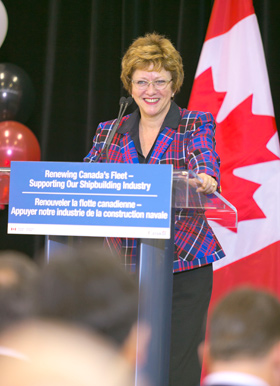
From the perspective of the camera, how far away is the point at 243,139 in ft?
13.6

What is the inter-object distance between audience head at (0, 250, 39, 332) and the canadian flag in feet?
9.81

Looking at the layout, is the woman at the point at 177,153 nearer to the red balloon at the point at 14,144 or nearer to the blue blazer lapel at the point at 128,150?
the blue blazer lapel at the point at 128,150

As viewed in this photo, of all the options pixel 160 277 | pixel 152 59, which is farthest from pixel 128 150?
pixel 160 277

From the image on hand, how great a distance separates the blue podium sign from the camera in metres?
1.94

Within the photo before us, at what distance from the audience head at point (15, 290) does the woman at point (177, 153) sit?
1020 millimetres

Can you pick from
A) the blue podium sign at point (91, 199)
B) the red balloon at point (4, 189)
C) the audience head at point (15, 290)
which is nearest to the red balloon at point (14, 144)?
the red balloon at point (4, 189)

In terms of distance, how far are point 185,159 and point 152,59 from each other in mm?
507

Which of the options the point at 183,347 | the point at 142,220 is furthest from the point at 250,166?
the point at 142,220

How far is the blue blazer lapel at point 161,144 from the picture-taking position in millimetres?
2638

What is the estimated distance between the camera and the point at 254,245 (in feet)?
13.4

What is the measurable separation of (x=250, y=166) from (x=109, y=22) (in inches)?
61.8

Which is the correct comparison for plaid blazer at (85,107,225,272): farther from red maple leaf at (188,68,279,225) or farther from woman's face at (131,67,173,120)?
red maple leaf at (188,68,279,225)

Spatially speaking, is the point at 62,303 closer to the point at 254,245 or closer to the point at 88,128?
the point at 254,245

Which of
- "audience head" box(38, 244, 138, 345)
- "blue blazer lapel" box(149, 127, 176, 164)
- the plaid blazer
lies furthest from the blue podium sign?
"audience head" box(38, 244, 138, 345)
